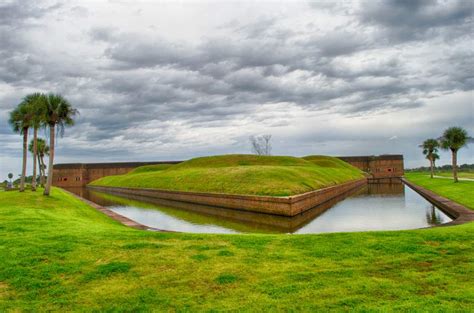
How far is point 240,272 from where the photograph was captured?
300 inches

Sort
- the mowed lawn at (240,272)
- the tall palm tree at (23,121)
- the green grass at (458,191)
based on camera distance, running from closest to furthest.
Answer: the mowed lawn at (240,272)
the green grass at (458,191)
the tall palm tree at (23,121)

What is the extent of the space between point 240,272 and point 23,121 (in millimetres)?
35185

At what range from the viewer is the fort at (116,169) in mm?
105000

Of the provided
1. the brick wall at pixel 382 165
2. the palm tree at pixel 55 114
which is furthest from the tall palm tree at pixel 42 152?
the brick wall at pixel 382 165

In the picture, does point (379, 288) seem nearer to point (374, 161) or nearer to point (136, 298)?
point (136, 298)

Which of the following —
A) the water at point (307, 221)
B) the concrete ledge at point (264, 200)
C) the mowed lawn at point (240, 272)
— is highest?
the mowed lawn at point (240, 272)

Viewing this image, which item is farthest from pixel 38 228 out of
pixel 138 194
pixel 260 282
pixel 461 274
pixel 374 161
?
pixel 374 161

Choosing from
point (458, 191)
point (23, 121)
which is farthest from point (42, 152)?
point (458, 191)

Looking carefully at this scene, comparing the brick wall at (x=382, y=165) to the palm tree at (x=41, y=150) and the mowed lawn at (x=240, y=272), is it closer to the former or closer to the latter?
the palm tree at (x=41, y=150)

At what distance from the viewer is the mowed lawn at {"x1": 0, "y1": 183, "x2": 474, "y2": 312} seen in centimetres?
607

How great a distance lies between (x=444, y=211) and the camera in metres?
23.6

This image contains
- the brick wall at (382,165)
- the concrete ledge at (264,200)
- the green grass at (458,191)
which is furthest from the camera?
the brick wall at (382,165)

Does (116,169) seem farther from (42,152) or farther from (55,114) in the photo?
(55,114)

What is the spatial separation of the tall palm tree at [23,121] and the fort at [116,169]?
73.7 m
